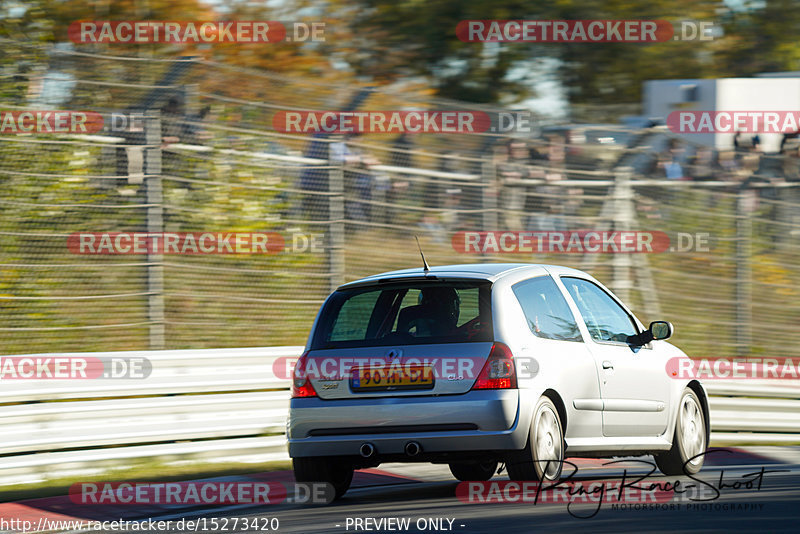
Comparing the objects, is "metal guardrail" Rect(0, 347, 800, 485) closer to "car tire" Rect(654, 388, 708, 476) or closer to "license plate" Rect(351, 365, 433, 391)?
"license plate" Rect(351, 365, 433, 391)

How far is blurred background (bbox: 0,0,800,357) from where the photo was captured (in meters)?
12.2

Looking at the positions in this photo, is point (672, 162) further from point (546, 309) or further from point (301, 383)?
point (301, 383)

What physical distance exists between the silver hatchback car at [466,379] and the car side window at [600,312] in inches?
1.0

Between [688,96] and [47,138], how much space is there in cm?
1043

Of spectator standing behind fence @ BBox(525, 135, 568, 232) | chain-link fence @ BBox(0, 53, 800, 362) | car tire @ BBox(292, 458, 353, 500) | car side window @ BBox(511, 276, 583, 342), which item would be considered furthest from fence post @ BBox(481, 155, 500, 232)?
car tire @ BBox(292, 458, 353, 500)

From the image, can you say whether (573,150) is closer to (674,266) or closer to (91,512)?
(674,266)

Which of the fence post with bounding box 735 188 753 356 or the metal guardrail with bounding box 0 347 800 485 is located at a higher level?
the fence post with bounding box 735 188 753 356

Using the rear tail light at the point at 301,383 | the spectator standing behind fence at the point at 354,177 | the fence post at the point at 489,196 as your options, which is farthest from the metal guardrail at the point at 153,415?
the fence post at the point at 489,196

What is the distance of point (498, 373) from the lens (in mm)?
7973

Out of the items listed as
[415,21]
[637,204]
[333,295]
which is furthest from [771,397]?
[415,21]

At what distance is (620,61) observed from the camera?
29.6 metres

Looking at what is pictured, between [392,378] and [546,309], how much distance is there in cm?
129

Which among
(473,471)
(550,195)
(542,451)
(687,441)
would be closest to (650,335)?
(687,441)

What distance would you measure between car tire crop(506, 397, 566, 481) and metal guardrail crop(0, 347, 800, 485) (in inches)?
148
